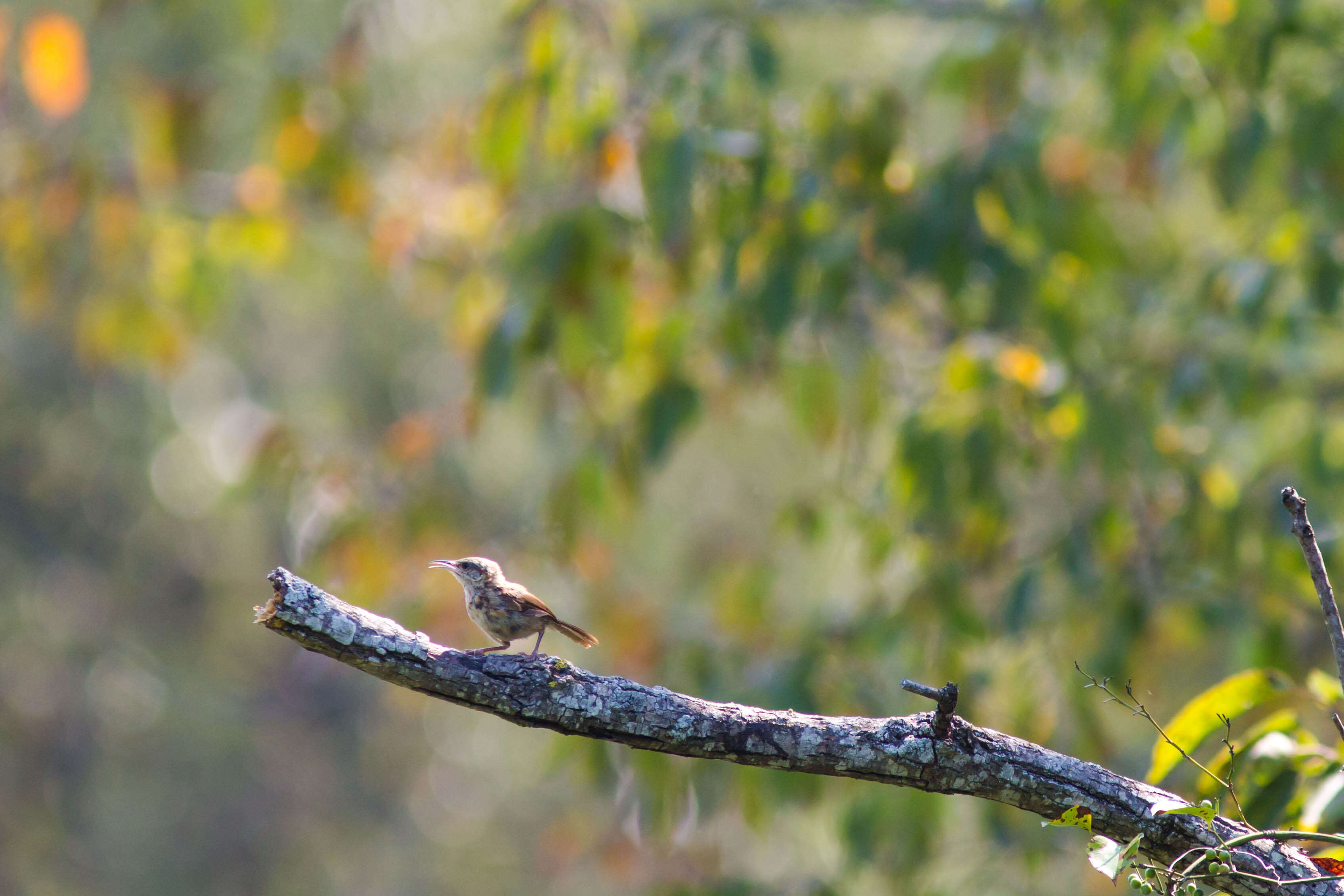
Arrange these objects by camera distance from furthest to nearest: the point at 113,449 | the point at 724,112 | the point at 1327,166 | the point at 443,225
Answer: the point at 113,449, the point at 443,225, the point at 724,112, the point at 1327,166

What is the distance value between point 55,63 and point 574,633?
379 cm

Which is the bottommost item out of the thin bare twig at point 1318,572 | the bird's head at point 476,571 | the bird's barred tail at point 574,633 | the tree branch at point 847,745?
the tree branch at point 847,745

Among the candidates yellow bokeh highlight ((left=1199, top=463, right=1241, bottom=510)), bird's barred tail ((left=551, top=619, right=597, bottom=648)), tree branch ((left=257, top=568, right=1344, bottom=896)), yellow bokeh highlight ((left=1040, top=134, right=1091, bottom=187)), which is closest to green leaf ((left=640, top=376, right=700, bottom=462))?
bird's barred tail ((left=551, top=619, right=597, bottom=648))

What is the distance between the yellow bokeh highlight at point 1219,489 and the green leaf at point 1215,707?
1.57 meters

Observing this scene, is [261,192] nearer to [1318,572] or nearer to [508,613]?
[508,613]

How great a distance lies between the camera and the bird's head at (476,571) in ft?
10.9

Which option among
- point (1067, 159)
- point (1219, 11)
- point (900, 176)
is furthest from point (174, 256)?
point (1219, 11)

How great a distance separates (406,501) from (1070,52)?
139 inches

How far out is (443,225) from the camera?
6523 millimetres

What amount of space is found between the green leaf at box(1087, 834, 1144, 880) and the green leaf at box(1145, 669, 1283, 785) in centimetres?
90

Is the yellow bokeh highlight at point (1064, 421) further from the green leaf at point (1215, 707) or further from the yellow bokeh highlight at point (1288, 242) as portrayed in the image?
the green leaf at point (1215, 707)

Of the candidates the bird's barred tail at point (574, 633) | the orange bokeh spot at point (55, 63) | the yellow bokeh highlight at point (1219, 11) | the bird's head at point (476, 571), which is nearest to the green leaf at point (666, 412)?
the bird's head at point (476, 571)

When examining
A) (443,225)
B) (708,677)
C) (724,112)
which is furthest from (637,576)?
(724,112)

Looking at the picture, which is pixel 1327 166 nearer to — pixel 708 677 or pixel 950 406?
pixel 950 406
